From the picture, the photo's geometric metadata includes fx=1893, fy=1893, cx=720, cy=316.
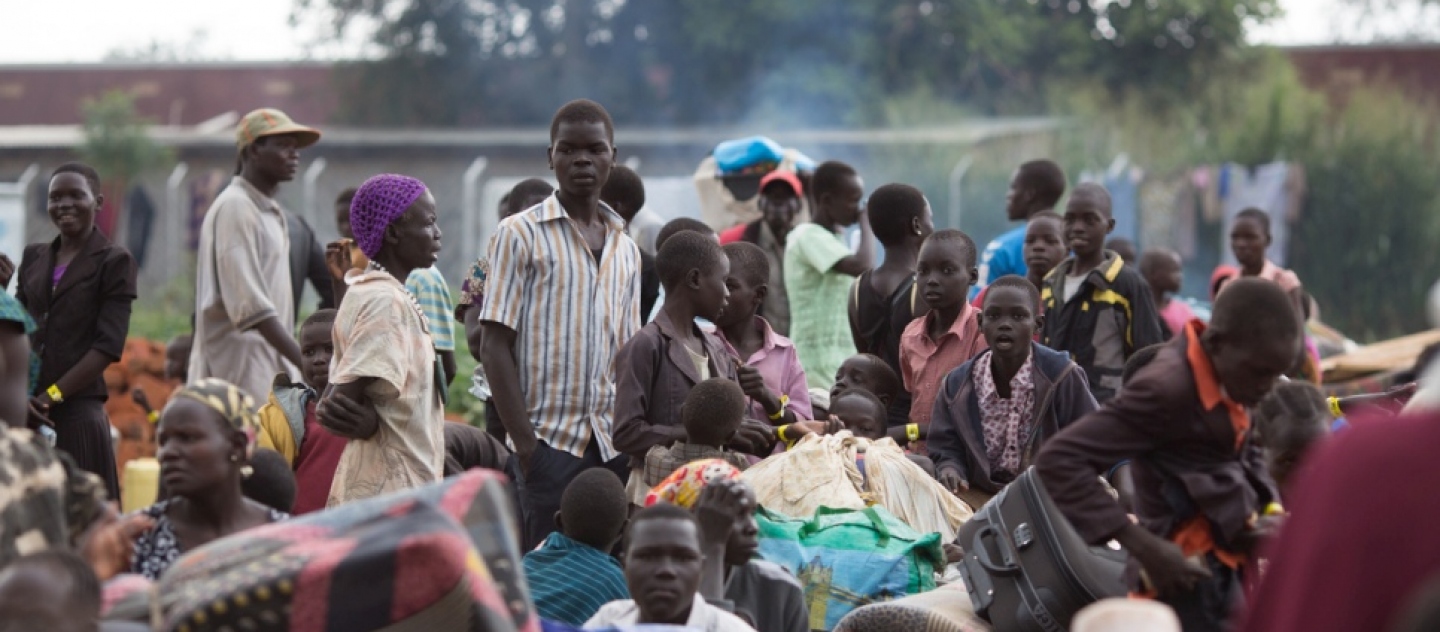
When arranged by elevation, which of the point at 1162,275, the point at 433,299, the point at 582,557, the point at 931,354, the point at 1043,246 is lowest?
the point at 582,557

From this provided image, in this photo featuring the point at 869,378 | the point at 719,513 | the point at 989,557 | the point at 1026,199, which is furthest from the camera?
the point at 1026,199

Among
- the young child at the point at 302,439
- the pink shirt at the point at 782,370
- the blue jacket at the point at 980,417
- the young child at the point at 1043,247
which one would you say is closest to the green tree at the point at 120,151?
the young child at the point at 1043,247

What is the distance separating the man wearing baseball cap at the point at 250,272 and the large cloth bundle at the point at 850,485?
Answer: 256 centimetres

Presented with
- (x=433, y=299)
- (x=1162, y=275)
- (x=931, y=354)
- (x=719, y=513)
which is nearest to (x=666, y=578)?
(x=719, y=513)

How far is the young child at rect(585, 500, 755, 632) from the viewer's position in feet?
16.3

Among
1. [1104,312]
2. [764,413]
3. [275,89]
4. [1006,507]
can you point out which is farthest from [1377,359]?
[275,89]

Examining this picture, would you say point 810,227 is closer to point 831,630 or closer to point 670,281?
point 670,281

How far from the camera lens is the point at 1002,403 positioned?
6902 mm

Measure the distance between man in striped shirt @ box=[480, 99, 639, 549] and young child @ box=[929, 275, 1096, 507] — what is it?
4.14ft

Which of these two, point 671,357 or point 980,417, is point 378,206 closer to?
point 671,357

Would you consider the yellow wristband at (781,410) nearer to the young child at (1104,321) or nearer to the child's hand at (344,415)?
the child's hand at (344,415)

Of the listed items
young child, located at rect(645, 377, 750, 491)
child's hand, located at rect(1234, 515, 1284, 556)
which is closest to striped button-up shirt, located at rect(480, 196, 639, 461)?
young child, located at rect(645, 377, 750, 491)

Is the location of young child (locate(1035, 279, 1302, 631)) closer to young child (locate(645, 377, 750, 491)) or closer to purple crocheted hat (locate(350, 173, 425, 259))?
young child (locate(645, 377, 750, 491))

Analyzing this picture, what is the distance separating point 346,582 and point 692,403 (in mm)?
2660
